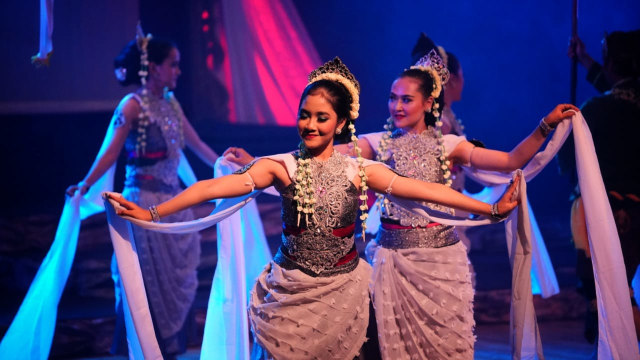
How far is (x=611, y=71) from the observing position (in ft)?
12.5

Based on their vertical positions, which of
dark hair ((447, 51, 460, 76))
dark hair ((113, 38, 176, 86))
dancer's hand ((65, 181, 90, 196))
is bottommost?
dancer's hand ((65, 181, 90, 196))

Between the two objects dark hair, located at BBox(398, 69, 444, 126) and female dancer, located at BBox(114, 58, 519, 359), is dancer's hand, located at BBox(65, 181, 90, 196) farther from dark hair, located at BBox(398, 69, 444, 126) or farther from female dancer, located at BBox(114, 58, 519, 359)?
dark hair, located at BBox(398, 69, 444, 126)

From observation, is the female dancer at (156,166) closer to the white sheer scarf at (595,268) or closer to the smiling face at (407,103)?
the white sheer scarf at (595,268)

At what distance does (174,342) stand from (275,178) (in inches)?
72.8

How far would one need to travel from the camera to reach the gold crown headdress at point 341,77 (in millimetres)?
2369

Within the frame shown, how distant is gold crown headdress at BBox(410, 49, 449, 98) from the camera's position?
119 inches

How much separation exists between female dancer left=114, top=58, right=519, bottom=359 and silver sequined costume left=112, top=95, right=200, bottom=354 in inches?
58.4

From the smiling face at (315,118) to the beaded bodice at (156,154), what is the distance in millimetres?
1673

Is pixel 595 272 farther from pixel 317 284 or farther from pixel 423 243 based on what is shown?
pixel 317 284

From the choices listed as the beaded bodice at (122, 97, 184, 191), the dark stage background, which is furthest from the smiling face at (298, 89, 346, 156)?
the dark stage background

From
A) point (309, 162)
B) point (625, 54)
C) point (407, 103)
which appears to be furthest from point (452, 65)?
point (309, 162)

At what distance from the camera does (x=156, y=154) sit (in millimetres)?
3721

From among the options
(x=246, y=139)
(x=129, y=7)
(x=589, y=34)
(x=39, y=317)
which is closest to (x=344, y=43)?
(x=246, y=139)

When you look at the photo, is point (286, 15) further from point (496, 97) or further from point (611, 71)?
point (611, 71)
